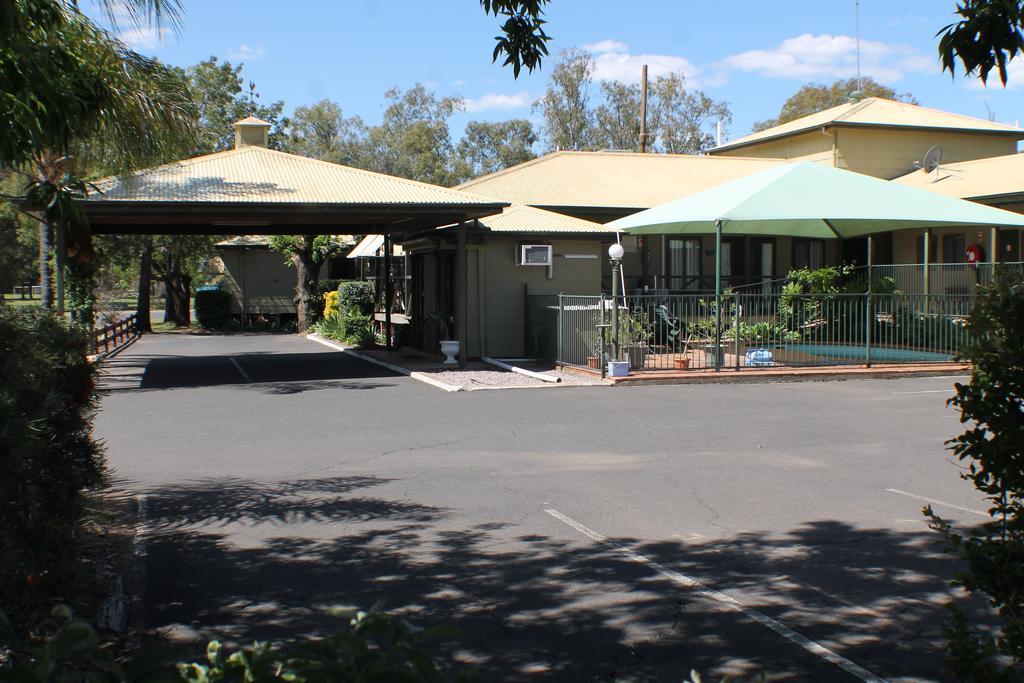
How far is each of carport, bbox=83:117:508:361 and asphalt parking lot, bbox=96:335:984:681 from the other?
16.3ft

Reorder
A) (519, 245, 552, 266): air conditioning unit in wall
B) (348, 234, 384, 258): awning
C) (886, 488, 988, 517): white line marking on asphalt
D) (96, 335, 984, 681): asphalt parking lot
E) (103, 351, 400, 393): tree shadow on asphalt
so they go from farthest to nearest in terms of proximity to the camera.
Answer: (348, 234, 384, 258): awning
(519, 245, 552, 266): air conditioning unit in wall
(103, 351, 400, 393): tree shadow on asphalt
(886, 488, 988, 517): white line marking on asphalt
(96, 335, 984, 681): asphalt parking lot

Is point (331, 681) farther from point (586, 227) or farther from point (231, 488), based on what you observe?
point (586, 227)

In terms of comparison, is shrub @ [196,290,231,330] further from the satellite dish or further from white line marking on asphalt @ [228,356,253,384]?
the satellite dish

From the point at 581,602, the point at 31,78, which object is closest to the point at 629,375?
the point at 581,602

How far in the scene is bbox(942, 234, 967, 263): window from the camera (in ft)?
91.2

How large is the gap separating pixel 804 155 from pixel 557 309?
1607 centimetres

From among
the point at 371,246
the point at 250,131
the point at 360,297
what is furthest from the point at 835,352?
the point at 250,131

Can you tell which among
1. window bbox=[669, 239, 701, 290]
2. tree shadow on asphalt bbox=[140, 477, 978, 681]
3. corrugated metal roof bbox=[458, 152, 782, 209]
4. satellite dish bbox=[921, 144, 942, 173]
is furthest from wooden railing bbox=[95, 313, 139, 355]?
satellite dish bbox=[921, 144, 942, 173]

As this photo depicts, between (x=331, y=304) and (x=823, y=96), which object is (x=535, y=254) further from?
(x=823, y=96)

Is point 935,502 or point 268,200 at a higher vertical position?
point 268,200

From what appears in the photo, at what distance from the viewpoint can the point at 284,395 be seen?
1662cm

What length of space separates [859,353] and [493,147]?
5274 cm

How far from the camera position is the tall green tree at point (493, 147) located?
2680 inches

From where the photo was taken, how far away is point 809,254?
29.5 metres
